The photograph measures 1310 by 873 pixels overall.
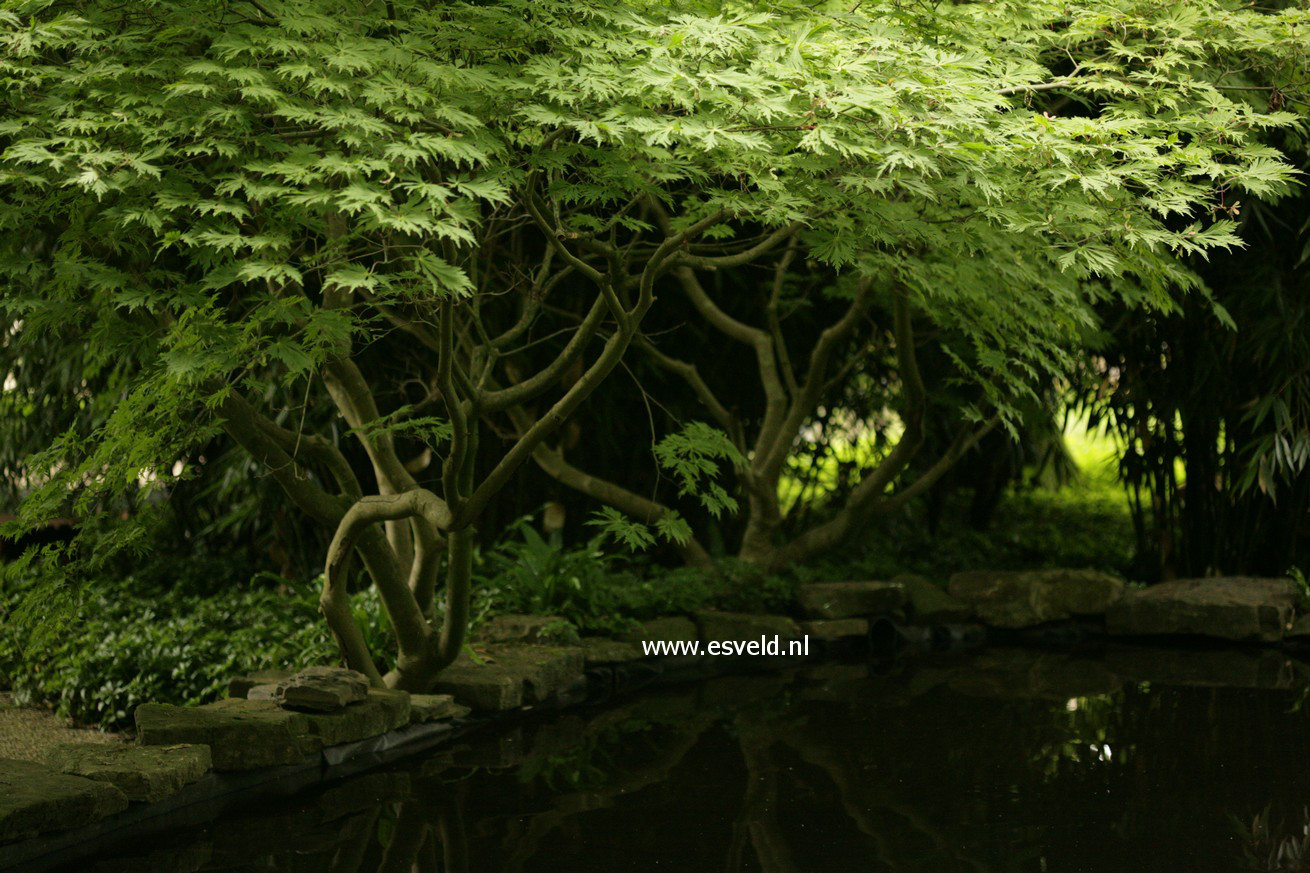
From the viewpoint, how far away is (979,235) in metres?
3.97

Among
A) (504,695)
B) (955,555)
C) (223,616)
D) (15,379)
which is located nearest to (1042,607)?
(955,555)

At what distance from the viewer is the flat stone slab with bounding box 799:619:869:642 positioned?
6.48 metres

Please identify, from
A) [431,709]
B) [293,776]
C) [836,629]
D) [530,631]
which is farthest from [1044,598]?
[293,776]

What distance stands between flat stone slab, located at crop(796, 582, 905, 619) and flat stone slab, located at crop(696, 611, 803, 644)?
0.29 meters

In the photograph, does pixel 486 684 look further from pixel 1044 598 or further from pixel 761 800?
pixel 1044 598

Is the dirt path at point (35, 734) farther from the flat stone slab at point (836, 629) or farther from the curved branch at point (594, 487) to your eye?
the flat stone slab at point (836, 629)

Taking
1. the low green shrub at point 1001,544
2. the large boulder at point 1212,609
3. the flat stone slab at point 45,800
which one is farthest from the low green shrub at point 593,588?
the flat stone slab at point 45,800

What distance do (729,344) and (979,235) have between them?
3.25 metres

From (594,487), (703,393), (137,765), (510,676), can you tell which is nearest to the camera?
(137,765)

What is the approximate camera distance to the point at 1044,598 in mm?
6918

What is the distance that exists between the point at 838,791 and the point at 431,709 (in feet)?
4.94

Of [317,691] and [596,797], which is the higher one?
[317,691]

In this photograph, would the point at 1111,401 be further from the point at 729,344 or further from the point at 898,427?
the point at 898,427

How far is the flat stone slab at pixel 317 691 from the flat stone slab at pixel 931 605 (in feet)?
11.1
